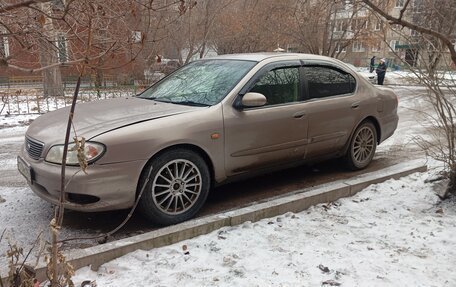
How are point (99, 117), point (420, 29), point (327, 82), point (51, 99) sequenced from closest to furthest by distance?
point (420, 29)
point (99, 117)
point (327, 82)
point (51, 99)

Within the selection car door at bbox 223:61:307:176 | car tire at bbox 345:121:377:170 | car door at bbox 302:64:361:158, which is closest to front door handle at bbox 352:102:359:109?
car door at bbox 302:64:361:158

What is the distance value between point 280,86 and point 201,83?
3.04ft

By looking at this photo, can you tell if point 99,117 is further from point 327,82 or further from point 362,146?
point 362,146

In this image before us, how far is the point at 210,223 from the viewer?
11.6 ft

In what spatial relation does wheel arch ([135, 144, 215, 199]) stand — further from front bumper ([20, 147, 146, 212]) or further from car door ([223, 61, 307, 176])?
car door ([223, 61, 307, 176])

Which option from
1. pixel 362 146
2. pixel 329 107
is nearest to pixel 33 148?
pixel 329 107

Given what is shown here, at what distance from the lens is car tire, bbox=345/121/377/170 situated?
5.58 m

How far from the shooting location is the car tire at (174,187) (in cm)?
377

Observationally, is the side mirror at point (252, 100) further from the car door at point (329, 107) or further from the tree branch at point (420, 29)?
the tree branch at point (420, 29)

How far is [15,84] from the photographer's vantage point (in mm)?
21859

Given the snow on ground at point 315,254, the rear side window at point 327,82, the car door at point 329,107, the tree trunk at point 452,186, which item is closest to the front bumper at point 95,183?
the snow on ground at point 315,254

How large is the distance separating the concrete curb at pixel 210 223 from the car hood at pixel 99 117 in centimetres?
101

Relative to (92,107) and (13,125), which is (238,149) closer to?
(92,107)

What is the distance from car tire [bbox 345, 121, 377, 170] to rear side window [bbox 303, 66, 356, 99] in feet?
1.90
